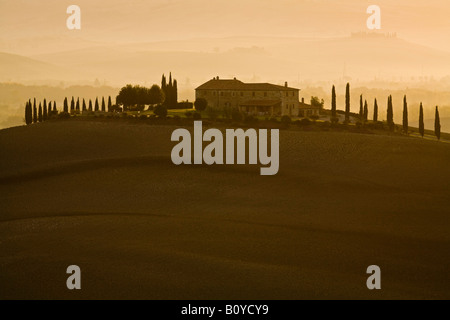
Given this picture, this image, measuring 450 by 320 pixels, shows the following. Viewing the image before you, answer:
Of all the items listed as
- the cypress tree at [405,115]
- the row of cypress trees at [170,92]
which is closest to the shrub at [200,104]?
the row of cypress trees at [170,92]

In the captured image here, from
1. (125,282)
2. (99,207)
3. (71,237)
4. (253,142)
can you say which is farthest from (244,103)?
(125,282)

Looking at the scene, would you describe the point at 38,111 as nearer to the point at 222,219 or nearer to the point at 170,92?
the point at 170,92

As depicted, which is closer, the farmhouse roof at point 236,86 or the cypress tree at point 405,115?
the cypress tree at point 405,115

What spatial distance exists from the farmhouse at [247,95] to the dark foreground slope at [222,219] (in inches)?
1551

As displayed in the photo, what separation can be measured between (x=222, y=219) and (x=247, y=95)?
254ft

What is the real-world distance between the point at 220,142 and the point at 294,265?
39.2m

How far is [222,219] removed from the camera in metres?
48.1

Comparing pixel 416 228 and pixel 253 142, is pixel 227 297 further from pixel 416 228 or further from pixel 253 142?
pixel 253 142

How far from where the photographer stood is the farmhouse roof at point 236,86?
12212 cm

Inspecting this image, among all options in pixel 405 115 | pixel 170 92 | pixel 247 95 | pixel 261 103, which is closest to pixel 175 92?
pixel 170 92

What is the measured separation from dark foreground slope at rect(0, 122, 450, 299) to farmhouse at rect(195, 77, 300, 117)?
129 ft

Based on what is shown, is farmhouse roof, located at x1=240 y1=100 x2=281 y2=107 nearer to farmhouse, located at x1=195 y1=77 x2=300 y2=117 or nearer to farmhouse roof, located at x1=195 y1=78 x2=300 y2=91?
farmhouse, located at x1=195 y1=77 x2=300 y2=117

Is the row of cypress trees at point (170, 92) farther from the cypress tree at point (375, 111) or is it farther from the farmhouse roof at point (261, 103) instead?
the cypress tree at point (375, 111)

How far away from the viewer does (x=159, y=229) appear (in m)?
45.0
